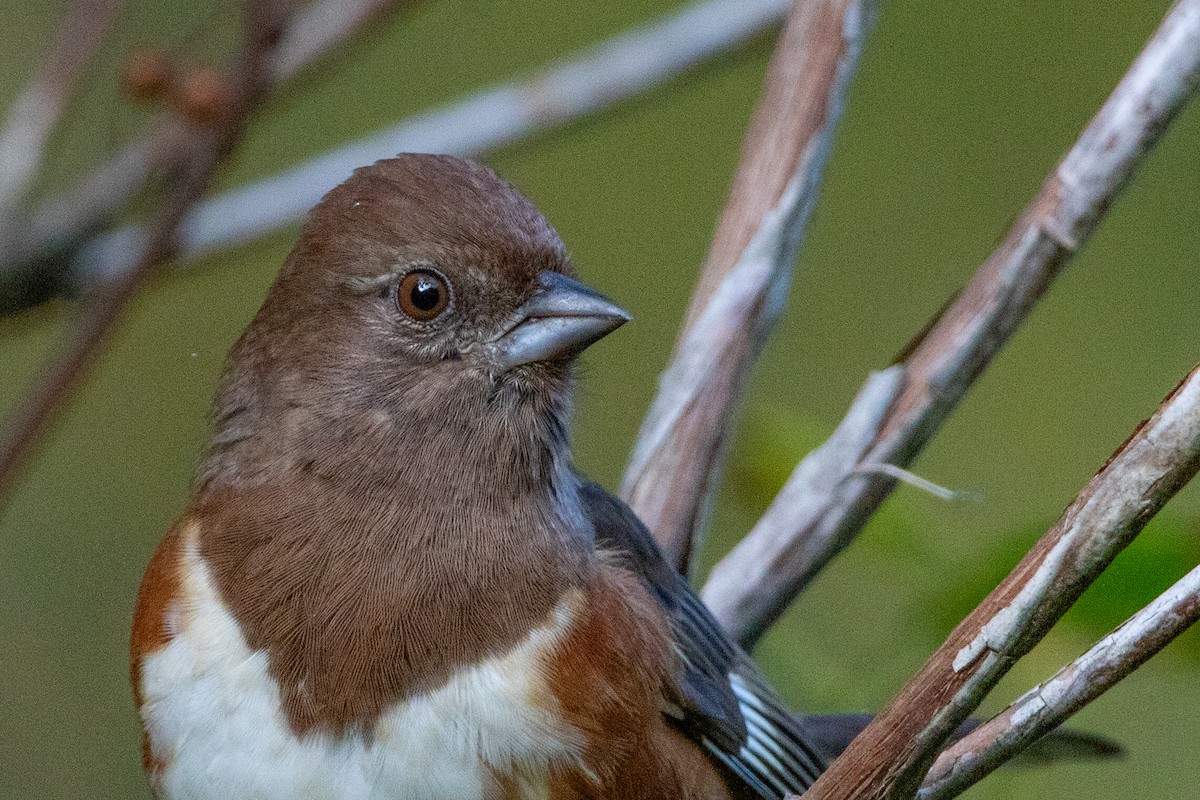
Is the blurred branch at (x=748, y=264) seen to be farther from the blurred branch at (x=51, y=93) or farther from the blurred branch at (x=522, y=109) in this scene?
the blurred branch at (x=51, y=93)

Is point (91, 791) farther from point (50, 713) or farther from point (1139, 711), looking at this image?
point (1139, 711)

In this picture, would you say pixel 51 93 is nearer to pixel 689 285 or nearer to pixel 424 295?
pixel 424 295

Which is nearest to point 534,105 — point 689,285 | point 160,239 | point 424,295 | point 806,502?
point 424,295

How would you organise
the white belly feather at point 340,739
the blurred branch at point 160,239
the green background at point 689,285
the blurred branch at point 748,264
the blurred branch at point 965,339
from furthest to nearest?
the green background at point 689,285 → the blurred branch at point 748,264 → the blurred branch at point 965,339 → the white belly feather at point 340,739 → the blurred branch at point 160,239

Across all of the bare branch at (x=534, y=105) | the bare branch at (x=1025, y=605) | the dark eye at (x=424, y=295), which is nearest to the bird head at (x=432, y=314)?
the dark eye at (x=424, y=295)

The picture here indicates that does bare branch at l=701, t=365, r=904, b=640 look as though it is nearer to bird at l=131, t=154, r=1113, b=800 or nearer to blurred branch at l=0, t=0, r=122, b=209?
bird at l=131, t=154, r=1113, b=800

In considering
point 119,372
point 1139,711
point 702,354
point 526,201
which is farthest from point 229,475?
point 119,372
